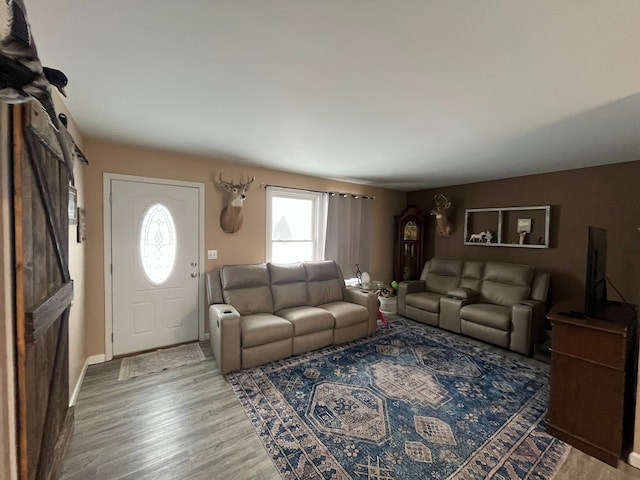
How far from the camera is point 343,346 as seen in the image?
344 centimetres

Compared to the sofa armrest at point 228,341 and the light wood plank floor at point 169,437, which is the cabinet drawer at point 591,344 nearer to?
the light wood plank floor at point 169,437

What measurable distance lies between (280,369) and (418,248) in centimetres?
372

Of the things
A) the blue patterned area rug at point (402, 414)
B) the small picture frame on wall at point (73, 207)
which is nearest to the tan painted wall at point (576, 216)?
the blue patterned area rug at point (402, 414)

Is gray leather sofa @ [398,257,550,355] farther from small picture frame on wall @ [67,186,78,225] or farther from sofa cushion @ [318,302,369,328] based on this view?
small picture frame on wall @ [67,186,78,225]

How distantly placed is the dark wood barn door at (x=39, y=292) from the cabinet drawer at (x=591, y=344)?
3107 millimetres

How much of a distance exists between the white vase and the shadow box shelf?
1.69 meters

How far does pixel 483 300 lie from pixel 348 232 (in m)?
2.40

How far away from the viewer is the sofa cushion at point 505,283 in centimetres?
373

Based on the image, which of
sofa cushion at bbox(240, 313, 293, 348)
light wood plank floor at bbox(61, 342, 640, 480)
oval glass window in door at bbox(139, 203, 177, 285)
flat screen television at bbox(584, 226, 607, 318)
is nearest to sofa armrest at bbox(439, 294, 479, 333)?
flat screen television at bbox(584, 226, 607, 318)

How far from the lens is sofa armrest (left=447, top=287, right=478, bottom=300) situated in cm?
394

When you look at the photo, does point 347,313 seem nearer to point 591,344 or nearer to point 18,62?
point 591,344

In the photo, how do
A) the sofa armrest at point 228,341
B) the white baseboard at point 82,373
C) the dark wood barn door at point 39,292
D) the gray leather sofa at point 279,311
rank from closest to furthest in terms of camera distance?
the dark wood barn door at point 39,292 → the white baseboard at point 82,373 → the sofa armrest at point 228,341 → the gray leather sofa at point 279,311

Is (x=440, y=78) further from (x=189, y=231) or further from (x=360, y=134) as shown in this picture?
(x=189, y=231)

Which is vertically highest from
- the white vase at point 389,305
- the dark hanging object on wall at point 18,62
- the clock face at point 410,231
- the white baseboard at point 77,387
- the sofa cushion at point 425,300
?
the dark hanging object on wall at point 18,62
